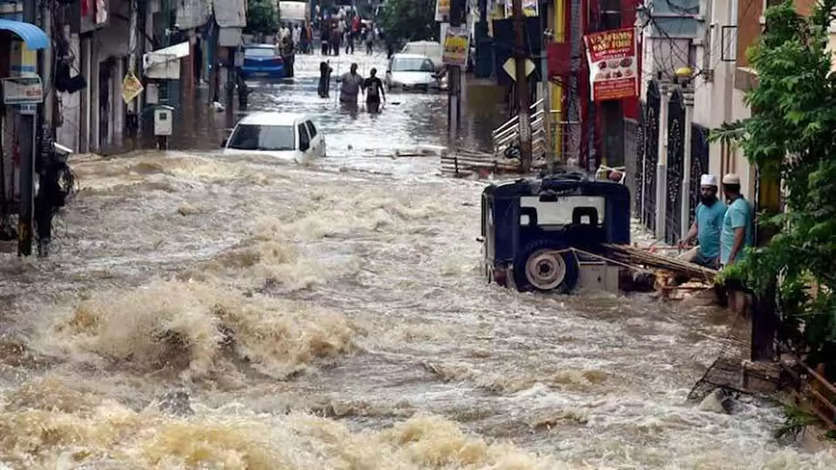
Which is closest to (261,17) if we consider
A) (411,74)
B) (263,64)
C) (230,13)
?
(263,64)

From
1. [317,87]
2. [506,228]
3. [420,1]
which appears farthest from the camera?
[420,1]

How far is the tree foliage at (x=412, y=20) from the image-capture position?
7225 cm

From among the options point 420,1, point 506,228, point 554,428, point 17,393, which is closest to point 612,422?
point 554,428

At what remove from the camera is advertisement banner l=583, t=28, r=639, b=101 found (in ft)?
81.6

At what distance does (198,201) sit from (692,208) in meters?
8.29

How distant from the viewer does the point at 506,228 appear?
17.9 metres

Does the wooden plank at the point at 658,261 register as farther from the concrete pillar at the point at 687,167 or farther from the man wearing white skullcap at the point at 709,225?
the concrete pillar at the point at 687,167

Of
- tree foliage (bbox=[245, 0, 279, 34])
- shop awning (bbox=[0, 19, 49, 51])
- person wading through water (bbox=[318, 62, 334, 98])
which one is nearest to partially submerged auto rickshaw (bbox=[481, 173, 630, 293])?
shop awning (bbox=[0, 19, 49, 51])

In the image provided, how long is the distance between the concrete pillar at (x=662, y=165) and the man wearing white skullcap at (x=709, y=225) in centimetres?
582

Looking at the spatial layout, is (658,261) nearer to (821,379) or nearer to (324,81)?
(821,379)

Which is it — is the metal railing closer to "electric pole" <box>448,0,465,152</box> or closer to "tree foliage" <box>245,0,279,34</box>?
"electric pole" <box>448,0,465,152</box>

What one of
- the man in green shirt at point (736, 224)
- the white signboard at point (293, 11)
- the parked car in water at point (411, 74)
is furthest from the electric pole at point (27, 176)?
the white signboard at point (293, 11)

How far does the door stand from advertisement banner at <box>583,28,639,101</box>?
28.4 ft

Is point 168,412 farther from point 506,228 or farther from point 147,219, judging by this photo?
point 147,219
